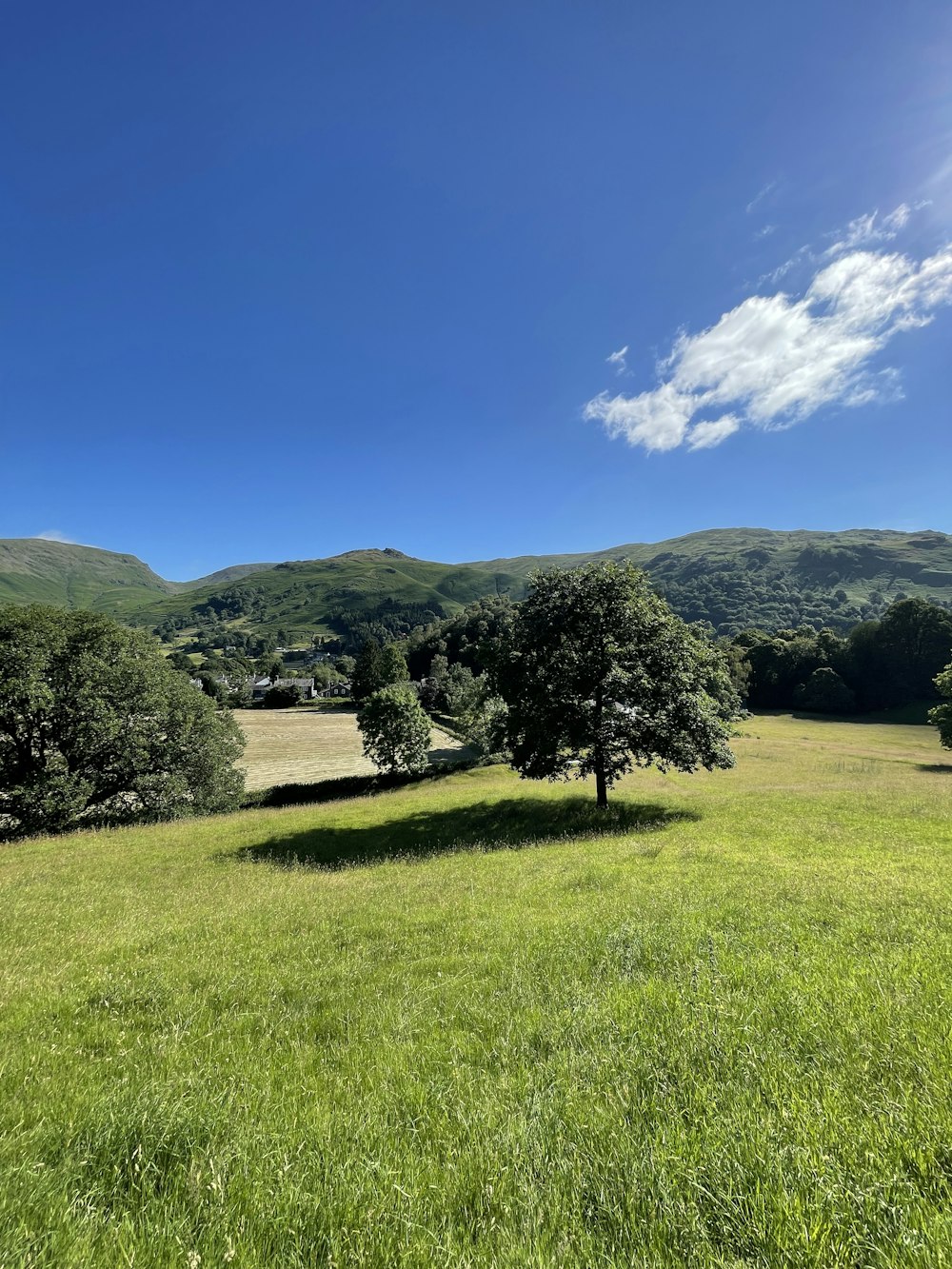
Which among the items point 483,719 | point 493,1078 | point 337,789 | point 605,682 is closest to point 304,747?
point 483,719

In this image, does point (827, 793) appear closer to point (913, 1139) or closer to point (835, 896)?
point (835, 896)

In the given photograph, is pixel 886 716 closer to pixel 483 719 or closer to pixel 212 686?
pixel 483 719

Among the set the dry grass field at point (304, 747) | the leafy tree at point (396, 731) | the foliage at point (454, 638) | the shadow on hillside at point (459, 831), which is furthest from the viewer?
the foliage at point (454, 638)

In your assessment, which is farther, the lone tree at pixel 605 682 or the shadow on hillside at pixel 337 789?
Result: the shadow on hillside at pixel 337 789

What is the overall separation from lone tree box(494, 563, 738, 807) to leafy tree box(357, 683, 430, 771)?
28.6 meters

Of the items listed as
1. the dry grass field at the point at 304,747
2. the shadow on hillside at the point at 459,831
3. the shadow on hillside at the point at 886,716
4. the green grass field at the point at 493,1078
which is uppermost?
the green grass field at the point at 493,1078

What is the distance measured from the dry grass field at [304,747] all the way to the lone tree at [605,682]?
133 feet

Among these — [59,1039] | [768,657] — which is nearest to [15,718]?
[59,1039]

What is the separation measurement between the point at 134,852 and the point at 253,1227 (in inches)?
953

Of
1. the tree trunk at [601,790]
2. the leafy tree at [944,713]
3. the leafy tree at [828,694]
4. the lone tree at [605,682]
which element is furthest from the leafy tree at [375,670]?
the lone tree at [605,682]

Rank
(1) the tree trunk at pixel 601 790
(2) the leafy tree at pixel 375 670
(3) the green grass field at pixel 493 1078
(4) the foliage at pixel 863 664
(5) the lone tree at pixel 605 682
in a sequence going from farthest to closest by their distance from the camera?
(2) the leafy tree at pixel 375 670
(4) the foliage at pixel 863 664
(1) the tree trunk at pixel 601 790
(5) the lone tree at pixel 605 682
(3) the green grass field at pixel 493 1078

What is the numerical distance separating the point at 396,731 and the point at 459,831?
96.4 feet

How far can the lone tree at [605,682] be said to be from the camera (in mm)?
25016

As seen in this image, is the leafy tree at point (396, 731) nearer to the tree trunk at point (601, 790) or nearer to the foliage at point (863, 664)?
the tree trunk at point (601, 790)
